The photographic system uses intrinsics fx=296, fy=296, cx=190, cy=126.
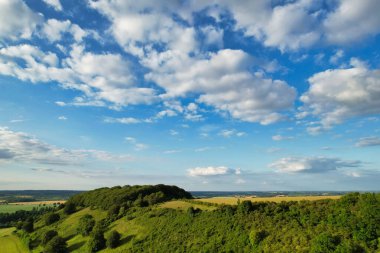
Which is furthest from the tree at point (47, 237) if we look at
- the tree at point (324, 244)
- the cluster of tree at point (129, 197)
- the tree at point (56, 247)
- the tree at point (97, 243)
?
the tree at point (324, 244)

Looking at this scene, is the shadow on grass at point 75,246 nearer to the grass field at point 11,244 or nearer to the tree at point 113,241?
the tree at point 113,241

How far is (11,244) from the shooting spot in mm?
97188

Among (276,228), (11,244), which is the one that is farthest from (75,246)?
(276,228)

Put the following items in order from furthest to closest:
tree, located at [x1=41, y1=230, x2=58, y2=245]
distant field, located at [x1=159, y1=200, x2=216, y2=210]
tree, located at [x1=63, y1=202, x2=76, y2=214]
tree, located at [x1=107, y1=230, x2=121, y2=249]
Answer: tree, located at [x1=63, y1=202, x2=76, y2=214]
tree, located at [x1=41, y1=230, x2=58, y2=245]
distant field, located at [x1=159, y1=200, x2=216, y2=210]
tree, located at [x1=107, y1=230, x2=121, y2=249]

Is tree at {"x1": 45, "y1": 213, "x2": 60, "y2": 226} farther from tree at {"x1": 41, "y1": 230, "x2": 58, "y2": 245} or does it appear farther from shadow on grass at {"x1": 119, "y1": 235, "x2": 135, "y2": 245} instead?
shadow on grass at {"x1": 119, "y1": 235, "x2": 135, "y2": 245}

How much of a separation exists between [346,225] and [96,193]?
339 feet

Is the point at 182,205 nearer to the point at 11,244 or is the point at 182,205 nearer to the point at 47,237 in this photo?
the point at 47,237

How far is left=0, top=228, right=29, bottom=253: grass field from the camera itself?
290 feet

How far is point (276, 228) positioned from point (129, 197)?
6873 centimetres

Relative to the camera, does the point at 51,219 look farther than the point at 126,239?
Yes

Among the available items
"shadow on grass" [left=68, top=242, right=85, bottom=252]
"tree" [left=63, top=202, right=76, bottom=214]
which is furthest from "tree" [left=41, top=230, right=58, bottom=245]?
"tree" [left=63, top=202, right=76, bottom=214]

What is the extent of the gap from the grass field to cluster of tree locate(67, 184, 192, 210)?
22.5 m

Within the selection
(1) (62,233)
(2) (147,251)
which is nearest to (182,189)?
(1) (62,233)

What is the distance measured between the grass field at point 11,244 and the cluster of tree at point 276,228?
155 ft
